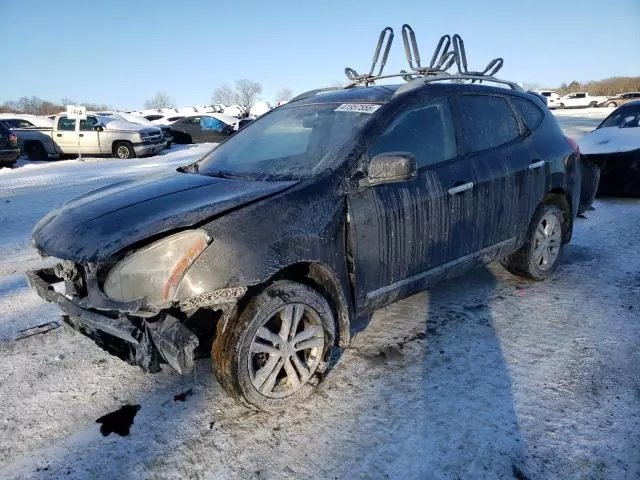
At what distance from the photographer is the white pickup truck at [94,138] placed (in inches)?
663

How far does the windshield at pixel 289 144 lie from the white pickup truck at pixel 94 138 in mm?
14037

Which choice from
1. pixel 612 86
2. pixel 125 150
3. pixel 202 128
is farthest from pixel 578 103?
pixel 125 150

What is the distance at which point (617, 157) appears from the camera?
7.57 metres

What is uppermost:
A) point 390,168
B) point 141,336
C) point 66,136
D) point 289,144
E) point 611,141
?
point 66,136

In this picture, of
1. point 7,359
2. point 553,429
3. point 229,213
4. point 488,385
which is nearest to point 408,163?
point 229,213

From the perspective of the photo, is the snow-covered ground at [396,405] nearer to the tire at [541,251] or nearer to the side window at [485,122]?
Answer: the tire at [541,251]

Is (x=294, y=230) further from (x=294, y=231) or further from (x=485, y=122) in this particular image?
(x=485, y=122)

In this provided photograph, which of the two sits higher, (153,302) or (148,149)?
(148,149)

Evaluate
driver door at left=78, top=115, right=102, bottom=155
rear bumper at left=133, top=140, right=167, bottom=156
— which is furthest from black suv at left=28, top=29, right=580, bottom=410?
driver door at left=78, top=115, right=102, bottom=155

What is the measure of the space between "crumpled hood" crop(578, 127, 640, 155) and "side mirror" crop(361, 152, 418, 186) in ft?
20.2

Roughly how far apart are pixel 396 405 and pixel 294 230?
1.11m

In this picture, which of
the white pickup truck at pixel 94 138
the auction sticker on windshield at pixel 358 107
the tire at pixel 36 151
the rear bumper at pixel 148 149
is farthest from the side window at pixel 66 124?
the auction sticker on windshield at pixel 358 107

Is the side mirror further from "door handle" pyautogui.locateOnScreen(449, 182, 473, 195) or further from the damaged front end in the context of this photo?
the damaged front end

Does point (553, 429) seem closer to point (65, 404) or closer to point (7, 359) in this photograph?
point (65, 404)
